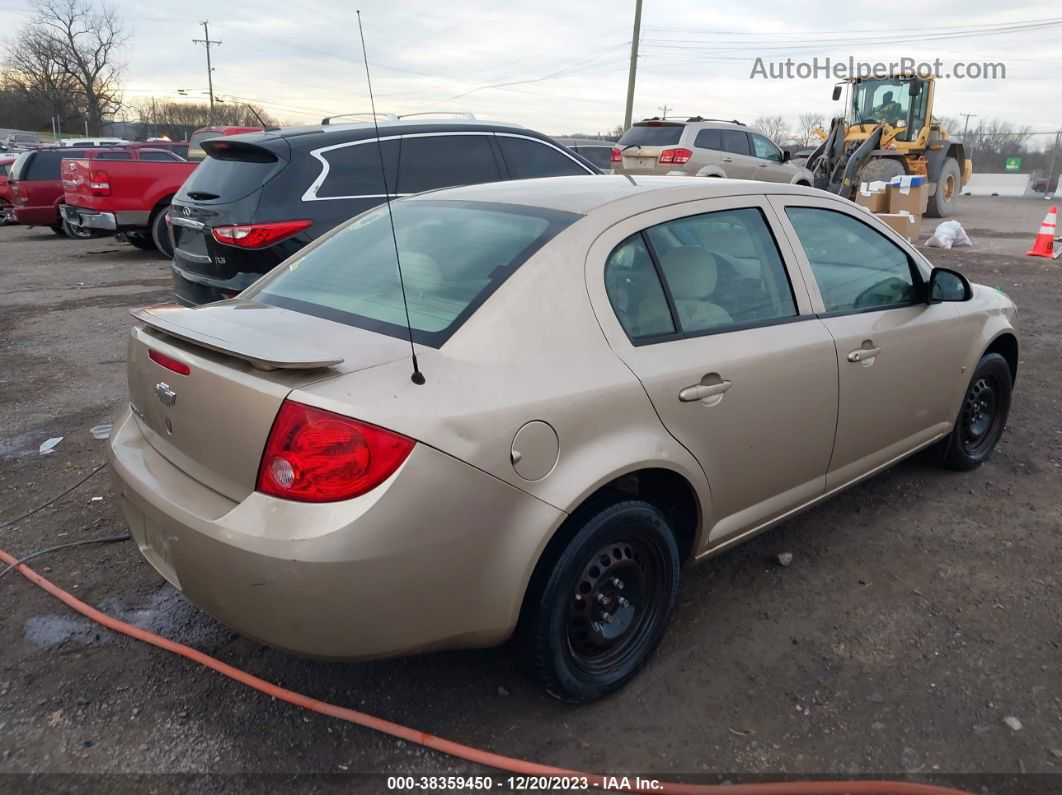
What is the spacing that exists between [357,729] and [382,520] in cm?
86

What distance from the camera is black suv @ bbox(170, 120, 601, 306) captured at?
5324 mm

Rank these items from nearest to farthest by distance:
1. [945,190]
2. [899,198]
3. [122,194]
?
[122,194]
[899,198]
[945,190]

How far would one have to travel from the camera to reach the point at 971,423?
4.31 m

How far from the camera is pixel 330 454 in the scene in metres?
2.02

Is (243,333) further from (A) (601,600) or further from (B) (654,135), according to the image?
(B) (654,135)

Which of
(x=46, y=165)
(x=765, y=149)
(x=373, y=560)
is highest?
(x=765, y=149)

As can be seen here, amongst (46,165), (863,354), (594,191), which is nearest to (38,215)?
(46,165)

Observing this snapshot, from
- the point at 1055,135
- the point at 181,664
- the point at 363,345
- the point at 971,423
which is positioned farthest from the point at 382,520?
the point at 1055,135

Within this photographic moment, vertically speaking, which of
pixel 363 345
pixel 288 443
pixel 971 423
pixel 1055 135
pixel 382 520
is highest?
pixel 1055 135

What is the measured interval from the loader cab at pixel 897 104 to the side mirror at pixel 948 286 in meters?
16.5

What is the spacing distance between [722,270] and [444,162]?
4.00 m

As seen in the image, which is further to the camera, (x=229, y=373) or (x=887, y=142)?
(x=887, y=142)

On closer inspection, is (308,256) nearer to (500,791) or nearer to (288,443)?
(288,443)

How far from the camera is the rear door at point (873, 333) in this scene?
3.23 m
